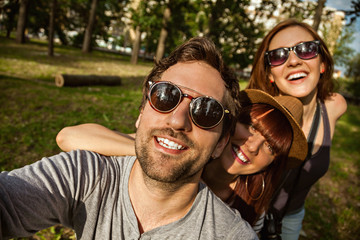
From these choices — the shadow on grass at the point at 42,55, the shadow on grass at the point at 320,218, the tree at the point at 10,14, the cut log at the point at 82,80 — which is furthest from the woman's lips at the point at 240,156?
the tree at the point at 10,14

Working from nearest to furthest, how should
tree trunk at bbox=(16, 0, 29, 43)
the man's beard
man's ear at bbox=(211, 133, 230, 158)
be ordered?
the man's beard < man's ear at bbox=(211, 133, 230, 158) < tree trunk at bbox=(16, 0, 29, 43)

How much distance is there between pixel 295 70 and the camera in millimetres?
2713

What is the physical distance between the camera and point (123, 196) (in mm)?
1690

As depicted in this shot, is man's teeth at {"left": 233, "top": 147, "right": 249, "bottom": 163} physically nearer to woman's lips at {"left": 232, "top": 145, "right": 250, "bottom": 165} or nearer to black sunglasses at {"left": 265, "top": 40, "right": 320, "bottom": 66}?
woman's lips at {"left": 232, "top": 145, "right": 250, "bottom": 165}

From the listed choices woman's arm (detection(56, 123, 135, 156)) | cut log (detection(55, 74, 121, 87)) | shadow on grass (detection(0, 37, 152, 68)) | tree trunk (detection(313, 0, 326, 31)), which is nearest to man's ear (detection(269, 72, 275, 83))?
woman's arm (detection(56, 123, 135, 156))

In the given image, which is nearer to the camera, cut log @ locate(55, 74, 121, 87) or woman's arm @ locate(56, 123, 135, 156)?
woman's arm @ locate(56, 123, 135, 156)

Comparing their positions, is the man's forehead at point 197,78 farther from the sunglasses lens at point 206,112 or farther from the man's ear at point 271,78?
the man's ear at point 271,78

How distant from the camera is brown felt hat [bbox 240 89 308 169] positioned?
231 centimetres

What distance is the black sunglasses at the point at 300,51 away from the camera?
271 cm

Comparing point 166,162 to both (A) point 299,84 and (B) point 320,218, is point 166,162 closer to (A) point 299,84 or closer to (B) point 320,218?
(A) point 299,84

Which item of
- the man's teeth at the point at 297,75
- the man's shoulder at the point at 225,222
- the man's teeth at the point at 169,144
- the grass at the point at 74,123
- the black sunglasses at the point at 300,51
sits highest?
the black sunglasses at the point at 300,51

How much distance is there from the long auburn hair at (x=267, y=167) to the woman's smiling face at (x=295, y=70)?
0.46 metres

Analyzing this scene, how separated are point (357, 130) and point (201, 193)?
1341cm

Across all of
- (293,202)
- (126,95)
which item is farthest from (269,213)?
(126,95)
